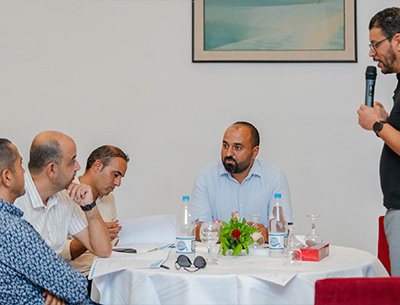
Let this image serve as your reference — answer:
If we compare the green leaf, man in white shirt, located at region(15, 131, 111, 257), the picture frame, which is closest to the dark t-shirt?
the green leaf

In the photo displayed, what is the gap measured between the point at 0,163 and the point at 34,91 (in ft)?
7.32

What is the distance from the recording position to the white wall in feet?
12.2

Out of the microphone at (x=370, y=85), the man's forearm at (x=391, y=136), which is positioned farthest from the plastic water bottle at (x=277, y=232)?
the microphone at (x=370, y=85)

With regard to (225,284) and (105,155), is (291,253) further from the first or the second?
(105,155)

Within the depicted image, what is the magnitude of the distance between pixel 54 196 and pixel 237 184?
43.5 inches

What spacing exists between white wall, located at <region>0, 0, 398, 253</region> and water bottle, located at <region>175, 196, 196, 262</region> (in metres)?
1.60

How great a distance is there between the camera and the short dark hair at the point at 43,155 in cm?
221

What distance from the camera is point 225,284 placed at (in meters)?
1.74

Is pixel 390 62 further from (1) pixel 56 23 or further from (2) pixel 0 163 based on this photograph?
(1) pixel 56 23

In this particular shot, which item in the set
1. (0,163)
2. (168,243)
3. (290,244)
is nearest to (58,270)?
(0,163)

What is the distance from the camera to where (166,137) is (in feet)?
12.3

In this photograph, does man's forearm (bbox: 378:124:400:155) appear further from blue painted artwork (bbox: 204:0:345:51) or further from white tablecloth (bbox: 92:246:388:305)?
blue painted artwork (bbox: 204:0:345:51)

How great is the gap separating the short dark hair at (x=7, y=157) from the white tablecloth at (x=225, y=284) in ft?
1.86

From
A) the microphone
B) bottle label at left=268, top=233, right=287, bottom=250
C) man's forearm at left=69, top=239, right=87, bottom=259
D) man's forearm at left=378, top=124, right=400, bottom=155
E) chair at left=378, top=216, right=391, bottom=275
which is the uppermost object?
the microphone
